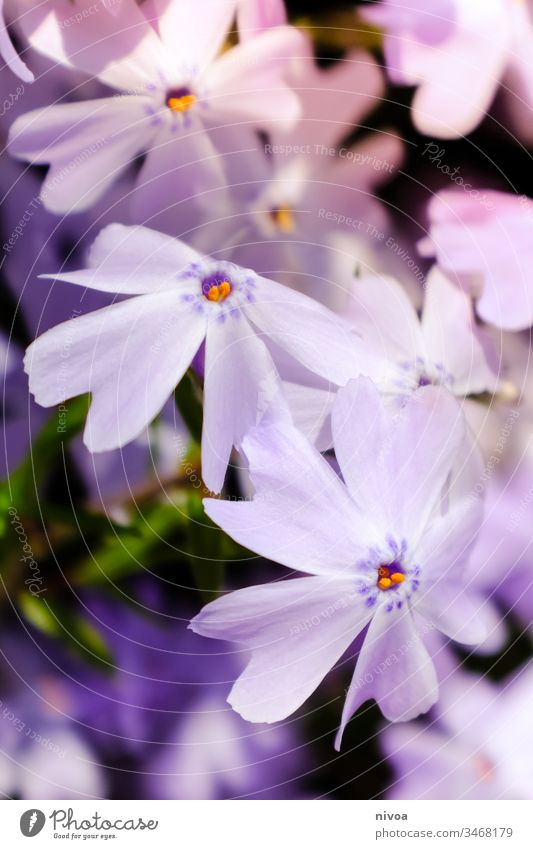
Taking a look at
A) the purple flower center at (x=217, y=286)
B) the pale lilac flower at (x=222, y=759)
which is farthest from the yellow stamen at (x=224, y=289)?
the pale lilac flower at (x=222, y=759)

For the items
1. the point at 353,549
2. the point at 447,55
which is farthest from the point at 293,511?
the point at 447,55

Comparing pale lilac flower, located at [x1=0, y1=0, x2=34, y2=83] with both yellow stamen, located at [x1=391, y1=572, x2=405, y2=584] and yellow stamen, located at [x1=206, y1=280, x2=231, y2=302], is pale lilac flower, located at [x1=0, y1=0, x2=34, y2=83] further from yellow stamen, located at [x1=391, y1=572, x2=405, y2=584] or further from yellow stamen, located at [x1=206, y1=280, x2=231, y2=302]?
yellow stamen, located at [x1=391, y1=572, x2=405, y2=584]

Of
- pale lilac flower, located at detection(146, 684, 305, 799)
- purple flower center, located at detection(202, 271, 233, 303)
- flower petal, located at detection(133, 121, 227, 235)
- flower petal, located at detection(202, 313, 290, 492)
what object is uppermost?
flower petal, located at detection(133, 121, 227, 235)

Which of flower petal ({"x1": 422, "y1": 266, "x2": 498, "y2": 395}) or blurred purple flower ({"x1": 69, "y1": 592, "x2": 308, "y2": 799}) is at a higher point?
flower petal ({"x1": 422, "y1": 266, "x2": 498, "y2": 395})

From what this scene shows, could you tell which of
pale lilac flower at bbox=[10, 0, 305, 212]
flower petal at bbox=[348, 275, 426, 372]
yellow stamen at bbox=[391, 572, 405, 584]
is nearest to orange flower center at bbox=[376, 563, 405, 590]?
yellow stamen at bbox=[391, 572, 405, 584]

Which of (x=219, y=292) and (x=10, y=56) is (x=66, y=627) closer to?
(x=219, y=292)

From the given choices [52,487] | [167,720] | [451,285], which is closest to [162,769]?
[167,720]
